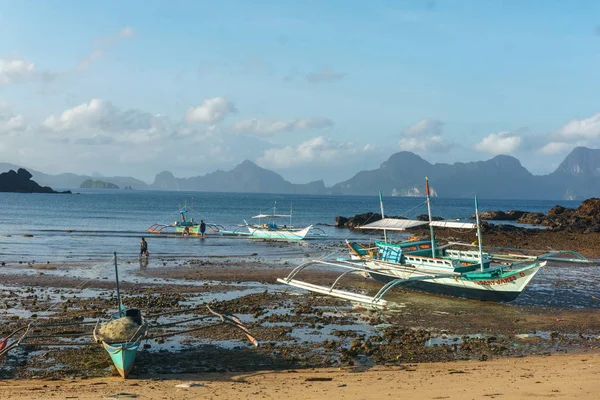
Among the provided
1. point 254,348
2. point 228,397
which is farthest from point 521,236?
point 228,397

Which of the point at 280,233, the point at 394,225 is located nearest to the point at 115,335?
the point at 394,225

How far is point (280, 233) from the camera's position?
54.3m

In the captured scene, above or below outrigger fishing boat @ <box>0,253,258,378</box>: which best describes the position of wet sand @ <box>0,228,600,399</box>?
below

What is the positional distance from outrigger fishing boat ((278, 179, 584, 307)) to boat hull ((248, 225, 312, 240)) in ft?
75.1

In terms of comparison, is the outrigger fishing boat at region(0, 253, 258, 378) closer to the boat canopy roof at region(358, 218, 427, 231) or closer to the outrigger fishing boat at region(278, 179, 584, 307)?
the outrigger fishing boat at region(278, 179, 584, 307)

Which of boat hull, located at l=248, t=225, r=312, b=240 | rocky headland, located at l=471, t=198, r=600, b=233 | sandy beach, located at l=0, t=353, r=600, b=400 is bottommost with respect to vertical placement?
rocky headland, located at l=471, t=198, r=600, b=233

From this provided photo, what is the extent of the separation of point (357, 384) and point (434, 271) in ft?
45.9

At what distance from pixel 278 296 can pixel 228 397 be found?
11763mm

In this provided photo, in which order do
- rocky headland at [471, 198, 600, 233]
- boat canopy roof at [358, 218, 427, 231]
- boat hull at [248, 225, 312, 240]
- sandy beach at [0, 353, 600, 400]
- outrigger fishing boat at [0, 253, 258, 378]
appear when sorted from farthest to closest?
rocky headland at [471, 198, 600, 233] < boat hull at [248, 225, 312, 240] < boat canopy roof at [358, 218, 427, 231] < outrigger fishing boat at [0, 253, 258, 378] < sandy beach at [0, 353, 600, 400]

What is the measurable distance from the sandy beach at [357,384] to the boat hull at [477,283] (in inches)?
335

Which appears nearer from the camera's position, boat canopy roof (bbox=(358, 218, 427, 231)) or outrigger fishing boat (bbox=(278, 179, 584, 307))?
outrigger fishing boat (bbox=(278, 179, 584, 307))

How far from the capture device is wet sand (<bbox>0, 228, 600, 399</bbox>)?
12.0m

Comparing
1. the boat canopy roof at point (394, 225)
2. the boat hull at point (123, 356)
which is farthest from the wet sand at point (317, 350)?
the boat canopy roof at point (394, 225)

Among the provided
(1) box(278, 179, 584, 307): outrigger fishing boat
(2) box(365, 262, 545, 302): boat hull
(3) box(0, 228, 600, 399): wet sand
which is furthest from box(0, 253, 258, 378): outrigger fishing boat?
(2) box(365, 262, 545, 302): boat hull
